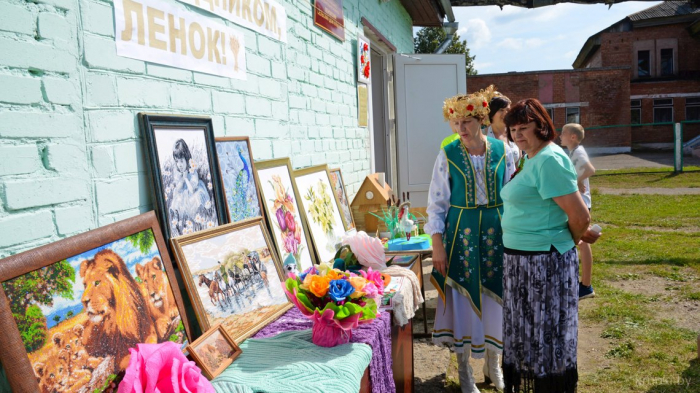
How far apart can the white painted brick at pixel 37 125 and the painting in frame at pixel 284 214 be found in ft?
3.91

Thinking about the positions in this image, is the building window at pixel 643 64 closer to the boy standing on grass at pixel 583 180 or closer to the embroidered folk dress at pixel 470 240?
the boy standing on grass at pixel 583 180

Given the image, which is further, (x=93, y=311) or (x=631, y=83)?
(x=631, y=83)

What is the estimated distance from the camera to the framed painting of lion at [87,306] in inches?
48.9

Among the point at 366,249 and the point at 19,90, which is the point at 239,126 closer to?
the point at 366,249

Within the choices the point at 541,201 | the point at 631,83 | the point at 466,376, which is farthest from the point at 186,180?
the point at 631,83

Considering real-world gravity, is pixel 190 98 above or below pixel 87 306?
above

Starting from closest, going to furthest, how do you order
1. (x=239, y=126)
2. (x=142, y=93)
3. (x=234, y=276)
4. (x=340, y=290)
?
(x=142, y=93) < (x=340, y=290) < (x=234, y=276) < (x=239, y=126)

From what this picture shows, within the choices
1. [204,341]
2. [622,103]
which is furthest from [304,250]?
[622,103]

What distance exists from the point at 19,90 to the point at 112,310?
25.8 inches

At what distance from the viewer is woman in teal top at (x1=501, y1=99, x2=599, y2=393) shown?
2.74 m

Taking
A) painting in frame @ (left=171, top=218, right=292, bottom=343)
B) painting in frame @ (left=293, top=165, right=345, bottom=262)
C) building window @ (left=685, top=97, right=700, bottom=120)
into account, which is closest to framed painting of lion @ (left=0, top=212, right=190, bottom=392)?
painting in frame @ (left=171, top=218, right=292, bottom=343)

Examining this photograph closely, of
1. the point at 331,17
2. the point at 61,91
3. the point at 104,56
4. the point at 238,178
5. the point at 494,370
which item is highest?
the point at 331,17

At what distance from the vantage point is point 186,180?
2039mm

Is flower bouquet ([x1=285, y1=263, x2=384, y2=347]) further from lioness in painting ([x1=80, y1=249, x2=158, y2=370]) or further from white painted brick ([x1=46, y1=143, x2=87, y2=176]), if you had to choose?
white painted brick ([x1=46, y1=143, x2=87, y2=176])
